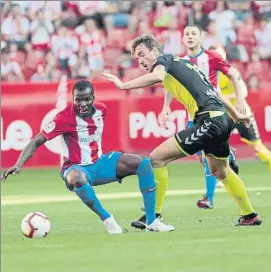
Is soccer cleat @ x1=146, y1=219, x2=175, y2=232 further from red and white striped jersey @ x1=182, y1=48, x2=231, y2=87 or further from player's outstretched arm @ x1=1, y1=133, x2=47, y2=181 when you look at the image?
red and white striped jersey @ x1=182, y1=48, x2=231, y2=87

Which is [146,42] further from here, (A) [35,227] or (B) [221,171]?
(A) [35,227]

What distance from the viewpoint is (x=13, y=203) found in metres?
14.1

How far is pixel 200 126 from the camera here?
1058 centimetres

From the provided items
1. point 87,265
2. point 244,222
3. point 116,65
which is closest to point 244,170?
point 116,65

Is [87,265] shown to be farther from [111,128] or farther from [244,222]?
[111,128]

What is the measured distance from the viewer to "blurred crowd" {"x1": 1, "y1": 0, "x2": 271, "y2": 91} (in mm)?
21984

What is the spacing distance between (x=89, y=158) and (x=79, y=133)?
0.86 ft

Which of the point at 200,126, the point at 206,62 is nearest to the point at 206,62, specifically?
Answer: the point at 206,62

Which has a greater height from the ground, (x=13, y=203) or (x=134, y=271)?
(x=134, y=271)

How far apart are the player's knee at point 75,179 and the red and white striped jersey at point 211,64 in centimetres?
283

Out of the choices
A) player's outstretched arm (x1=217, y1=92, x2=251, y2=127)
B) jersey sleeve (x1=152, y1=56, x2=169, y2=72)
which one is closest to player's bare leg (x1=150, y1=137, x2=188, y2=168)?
player's outstretched arm (x1=217, y1=92, x2=251, y2=127)

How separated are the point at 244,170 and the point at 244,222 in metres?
7.84

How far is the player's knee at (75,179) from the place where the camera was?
10.0 metres

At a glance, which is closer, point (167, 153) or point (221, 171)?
point (167, 153)
